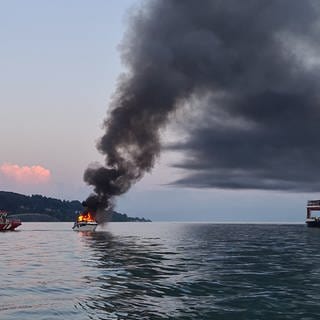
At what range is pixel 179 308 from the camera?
26484 millimetres

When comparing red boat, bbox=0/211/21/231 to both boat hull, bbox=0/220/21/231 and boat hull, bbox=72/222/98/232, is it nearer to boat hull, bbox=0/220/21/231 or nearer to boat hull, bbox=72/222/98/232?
boat hull, bbox=0/220/21/231

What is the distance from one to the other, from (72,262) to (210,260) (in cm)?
1740

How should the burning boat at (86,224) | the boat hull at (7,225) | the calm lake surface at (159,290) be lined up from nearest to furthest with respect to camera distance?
the calm lake surface at (159,290) → the boat hull at (7,225) → the burning boat at (86,224)

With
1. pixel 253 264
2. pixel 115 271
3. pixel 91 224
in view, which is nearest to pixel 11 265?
pixel 115 271

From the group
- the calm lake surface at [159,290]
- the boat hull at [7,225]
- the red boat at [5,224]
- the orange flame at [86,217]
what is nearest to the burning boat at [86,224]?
the orange flame at [86,217]

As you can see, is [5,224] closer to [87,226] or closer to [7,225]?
[7,225]

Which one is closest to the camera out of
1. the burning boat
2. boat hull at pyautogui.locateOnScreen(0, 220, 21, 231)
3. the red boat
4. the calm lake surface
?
the calm lake surface

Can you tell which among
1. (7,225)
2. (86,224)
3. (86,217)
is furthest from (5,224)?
(86,217)

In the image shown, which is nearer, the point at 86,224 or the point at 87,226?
the point at 87,226

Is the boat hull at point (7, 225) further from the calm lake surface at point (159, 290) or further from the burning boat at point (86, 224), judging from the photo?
the calm lake surface at point (159, 290)

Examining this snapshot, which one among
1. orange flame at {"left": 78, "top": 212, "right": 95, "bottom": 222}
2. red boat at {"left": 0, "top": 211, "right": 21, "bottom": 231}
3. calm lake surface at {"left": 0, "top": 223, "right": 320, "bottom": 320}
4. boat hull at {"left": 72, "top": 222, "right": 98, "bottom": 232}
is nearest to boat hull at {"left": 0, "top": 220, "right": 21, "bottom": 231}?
red boat at {"left": 0, "top": 211, "right": 21, "bottom": 231}

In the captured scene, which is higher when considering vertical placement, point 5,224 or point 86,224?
point 86,224

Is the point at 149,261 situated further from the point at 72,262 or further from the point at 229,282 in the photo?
the point at 229,282

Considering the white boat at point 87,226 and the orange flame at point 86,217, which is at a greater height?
the orange flame at point 86,217
